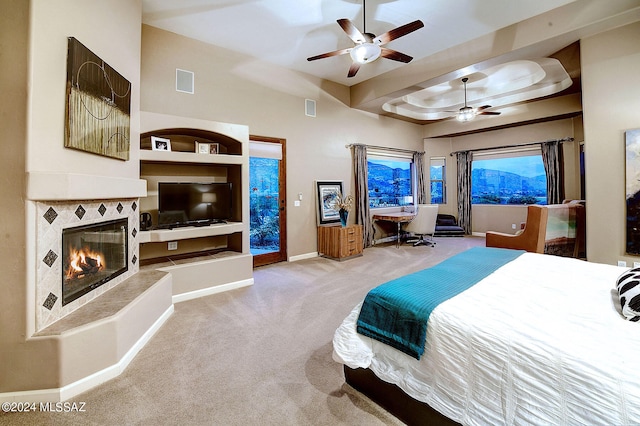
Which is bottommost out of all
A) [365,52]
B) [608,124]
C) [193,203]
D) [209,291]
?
[209,291]

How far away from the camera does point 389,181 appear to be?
786cm

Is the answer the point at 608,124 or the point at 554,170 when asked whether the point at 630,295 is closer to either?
the point at 608,124

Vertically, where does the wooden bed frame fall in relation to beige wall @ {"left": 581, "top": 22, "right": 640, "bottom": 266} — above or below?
below

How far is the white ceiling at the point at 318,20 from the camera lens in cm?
344

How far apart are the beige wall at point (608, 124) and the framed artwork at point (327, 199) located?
401cm

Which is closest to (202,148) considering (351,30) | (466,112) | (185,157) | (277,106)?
(185,157)

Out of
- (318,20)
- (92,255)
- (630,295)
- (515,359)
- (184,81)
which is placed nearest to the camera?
(515,359)

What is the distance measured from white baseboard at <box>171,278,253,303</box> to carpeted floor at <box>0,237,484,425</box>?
88 millimetres

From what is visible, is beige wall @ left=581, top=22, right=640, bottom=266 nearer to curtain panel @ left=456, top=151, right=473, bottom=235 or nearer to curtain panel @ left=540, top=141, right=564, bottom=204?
curtain panel @ left=540, top=141, right=564, bottom=204

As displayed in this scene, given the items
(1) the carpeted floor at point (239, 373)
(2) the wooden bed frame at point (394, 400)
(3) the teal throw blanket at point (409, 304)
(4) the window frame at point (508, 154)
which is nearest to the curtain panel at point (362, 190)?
(1) the carpeted floor at point (239, 373)

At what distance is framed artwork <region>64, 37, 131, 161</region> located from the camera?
206 centimetres

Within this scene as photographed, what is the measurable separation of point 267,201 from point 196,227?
5.58 ft

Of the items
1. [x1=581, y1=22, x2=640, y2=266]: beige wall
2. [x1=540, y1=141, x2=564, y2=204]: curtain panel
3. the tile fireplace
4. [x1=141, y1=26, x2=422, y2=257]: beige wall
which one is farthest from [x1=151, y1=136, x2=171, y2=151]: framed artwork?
[x1=540, y1=141, x2=564, y2=204]: curtain panel

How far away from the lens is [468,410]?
128cm
